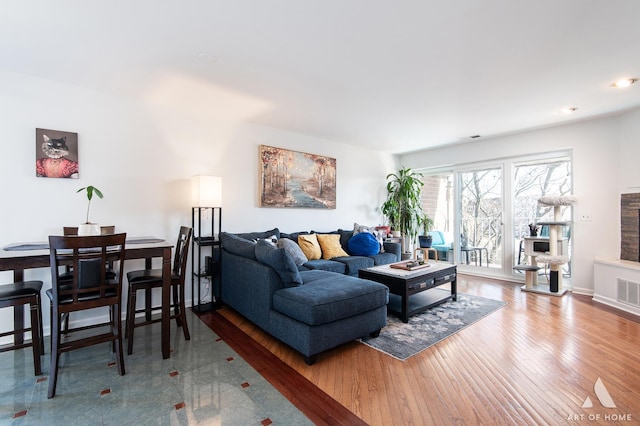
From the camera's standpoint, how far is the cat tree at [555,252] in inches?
161

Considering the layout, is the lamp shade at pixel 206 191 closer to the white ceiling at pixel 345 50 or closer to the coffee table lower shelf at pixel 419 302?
the white ceiling at pixel 345 50

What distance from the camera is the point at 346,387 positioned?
1.94 meters

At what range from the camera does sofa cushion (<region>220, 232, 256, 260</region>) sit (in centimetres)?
292

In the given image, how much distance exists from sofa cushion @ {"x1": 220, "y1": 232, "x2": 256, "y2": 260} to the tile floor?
90 centimetres

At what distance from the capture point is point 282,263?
2.49 metres

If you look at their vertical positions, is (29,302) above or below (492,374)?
above

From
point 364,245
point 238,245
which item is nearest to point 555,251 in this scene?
point 364,245

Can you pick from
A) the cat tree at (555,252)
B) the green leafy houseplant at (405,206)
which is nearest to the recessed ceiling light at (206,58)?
the green leafy houseplant at (405,206)

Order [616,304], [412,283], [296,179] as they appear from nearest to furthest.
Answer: [412,283]
[616,304]
[296,179]

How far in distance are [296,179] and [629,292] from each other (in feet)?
14.9

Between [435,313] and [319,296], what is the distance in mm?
1768

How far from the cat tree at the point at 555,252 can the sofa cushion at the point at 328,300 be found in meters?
3.06

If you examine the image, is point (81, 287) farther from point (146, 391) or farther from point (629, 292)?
point (629, 292)

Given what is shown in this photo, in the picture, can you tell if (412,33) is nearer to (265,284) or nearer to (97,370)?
(265,284)
